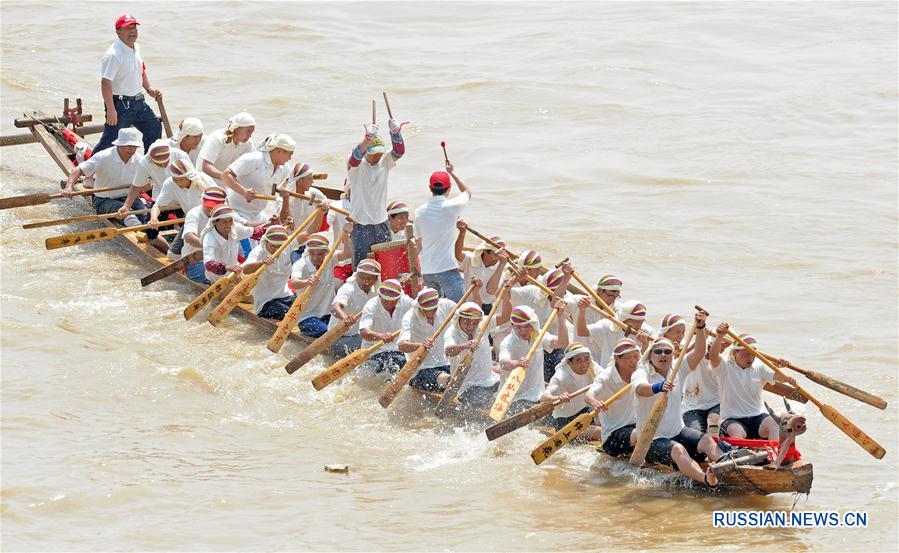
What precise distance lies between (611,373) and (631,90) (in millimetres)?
16386

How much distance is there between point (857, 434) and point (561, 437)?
2.45m

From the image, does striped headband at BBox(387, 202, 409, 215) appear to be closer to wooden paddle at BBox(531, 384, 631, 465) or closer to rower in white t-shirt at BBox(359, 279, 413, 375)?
rower in white t-shirt at BBox(359, 279, 413, 375)

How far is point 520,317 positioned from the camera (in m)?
11.7

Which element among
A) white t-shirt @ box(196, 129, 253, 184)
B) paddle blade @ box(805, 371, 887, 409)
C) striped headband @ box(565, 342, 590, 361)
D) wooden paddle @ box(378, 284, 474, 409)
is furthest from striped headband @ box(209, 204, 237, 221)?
paddle blade @ box(805, 371, 887, 409)

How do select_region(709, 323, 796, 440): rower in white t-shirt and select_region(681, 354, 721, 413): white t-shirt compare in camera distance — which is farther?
select_region(681, 354, 721, 413): white t-shirt

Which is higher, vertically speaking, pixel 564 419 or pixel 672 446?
pixel 672 446

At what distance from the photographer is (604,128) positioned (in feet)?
79.9

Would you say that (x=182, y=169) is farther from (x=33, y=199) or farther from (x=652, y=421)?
(x=652, y=421)

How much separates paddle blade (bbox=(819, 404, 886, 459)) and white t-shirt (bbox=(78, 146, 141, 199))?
31.3ft

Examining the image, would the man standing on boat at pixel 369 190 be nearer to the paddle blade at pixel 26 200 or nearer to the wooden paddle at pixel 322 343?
the wooden paddle at pixel 322 343

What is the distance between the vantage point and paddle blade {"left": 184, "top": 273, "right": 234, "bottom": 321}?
13891 millimetres

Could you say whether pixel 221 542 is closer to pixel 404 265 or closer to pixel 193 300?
pixel 404 265

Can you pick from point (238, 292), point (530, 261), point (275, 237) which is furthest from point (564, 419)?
point (275, 237)

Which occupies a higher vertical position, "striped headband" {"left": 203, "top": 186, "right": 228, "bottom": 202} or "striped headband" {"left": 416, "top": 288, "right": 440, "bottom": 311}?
"striped headband" {"left": 203, "top": 186, "right": 228, "bottom": 202}
